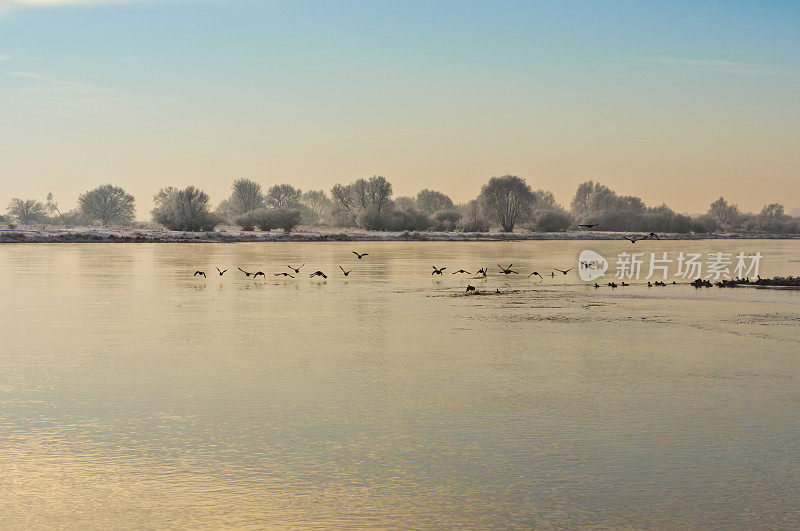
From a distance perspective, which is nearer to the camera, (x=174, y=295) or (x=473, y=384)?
(x=473, y=384)

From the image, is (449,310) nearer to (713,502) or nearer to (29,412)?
(29,412)

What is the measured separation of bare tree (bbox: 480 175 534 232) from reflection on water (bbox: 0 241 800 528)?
104 meters

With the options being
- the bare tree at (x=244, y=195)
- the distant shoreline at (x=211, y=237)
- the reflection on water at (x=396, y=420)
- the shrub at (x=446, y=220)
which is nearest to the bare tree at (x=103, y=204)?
the bare tree at (x=244, y=195)

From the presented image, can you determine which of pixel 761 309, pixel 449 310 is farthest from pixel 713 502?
pixel 761 309

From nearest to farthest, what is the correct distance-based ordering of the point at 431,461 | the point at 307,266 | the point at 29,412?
the point at 431,461, the point at 29,412, the point at 307,266

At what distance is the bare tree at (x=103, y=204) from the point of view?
134750 mm

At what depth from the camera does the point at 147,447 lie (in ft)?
24.3

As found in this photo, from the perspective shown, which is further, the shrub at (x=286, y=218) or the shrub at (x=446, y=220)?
the shrub at (x=446, y=220)

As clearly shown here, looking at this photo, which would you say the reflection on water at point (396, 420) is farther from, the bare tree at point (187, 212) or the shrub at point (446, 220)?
the shrub at point (446, 220)

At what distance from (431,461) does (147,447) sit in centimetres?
267

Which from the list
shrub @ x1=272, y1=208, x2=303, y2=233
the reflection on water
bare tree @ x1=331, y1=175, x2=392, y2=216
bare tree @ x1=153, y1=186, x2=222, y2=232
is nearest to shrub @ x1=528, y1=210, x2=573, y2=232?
bare tree @ x1=331, y1=175, x2=392, y2=216

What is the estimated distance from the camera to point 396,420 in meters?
8.50

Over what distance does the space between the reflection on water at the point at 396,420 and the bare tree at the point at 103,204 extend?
408 ft

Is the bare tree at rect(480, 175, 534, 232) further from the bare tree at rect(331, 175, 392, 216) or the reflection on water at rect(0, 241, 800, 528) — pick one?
the reflection on water at rect(0, 241, 800, 528)
